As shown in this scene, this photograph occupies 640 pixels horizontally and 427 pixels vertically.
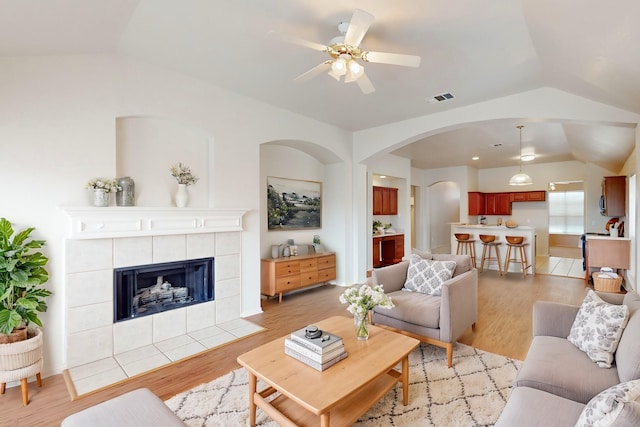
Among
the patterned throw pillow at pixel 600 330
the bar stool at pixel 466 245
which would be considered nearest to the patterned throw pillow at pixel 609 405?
the patterned throw pillow at pixel 600 330

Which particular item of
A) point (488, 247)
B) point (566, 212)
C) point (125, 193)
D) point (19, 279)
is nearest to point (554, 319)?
point (125, 193)

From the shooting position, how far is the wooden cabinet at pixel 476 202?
9.73 meters

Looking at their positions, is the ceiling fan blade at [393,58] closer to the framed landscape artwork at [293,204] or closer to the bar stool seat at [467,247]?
the framed landscape artwork at [293,204]

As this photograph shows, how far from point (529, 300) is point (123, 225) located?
5650 mm

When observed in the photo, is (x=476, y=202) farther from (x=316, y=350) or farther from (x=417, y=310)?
(x=316, y=350)

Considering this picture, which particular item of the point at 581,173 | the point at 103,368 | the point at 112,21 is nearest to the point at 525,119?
the point at 112,21

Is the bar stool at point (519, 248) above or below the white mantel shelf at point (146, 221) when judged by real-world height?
below

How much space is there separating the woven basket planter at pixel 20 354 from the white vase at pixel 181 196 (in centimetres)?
171

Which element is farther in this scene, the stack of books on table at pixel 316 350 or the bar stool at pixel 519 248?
the bar stool at pixel 519 248

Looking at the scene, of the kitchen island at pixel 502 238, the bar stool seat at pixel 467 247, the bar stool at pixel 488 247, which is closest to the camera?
the kitchen island at pixel 502 238

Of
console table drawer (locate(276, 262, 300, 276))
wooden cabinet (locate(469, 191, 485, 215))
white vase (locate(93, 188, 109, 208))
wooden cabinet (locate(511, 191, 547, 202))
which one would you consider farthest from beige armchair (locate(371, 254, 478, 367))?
wooden cabinet (locate(511, 191, 547, 202))

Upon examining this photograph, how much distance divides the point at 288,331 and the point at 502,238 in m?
5.84

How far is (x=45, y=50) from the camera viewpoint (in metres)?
2.71

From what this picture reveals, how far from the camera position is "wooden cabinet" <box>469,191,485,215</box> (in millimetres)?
9727
